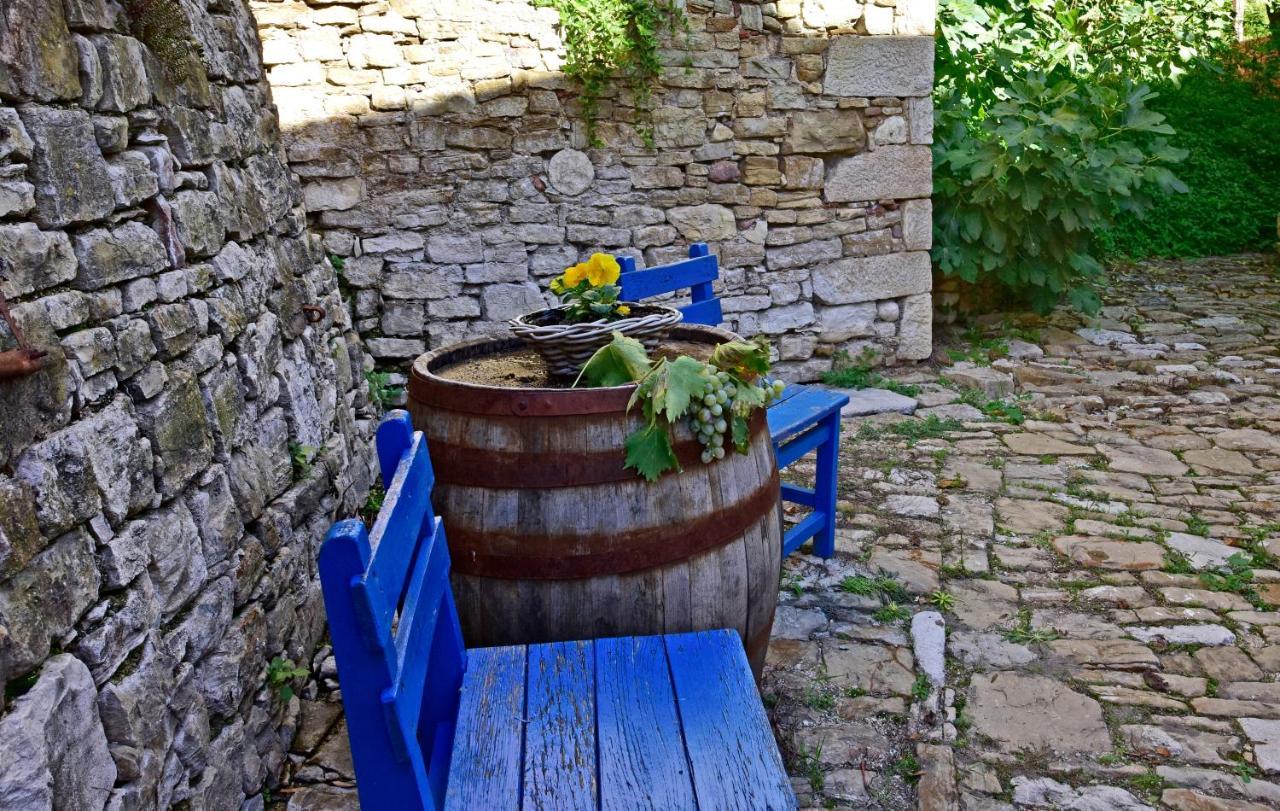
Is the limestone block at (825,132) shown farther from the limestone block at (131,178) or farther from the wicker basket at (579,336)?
the limestone block at (131,178)

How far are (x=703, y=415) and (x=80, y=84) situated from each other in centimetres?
132

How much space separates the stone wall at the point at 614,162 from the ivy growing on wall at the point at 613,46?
60mm

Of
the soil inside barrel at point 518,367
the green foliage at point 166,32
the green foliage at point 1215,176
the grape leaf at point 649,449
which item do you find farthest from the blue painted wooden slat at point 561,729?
the green foliage at point 1215,176

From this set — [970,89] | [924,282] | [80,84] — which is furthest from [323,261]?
[970,89]

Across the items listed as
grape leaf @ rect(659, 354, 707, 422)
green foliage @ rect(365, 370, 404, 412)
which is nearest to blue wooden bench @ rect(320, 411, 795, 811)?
grape leaf @ rect(659, 354, 707, 422)

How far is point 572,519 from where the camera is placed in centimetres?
202

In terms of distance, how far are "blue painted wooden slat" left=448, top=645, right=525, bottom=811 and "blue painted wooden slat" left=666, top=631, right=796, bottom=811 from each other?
0.28 meters

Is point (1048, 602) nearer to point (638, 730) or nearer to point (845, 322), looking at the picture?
point (638, 730)

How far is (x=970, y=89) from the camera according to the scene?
6910mm

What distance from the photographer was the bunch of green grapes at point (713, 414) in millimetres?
2023

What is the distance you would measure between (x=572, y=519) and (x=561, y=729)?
419 millimetres

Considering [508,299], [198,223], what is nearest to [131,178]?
[198,223]

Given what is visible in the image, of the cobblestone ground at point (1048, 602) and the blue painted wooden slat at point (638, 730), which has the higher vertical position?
the blue painted wooden slat at point (638, 730)

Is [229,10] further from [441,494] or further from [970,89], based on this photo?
[970,89]
